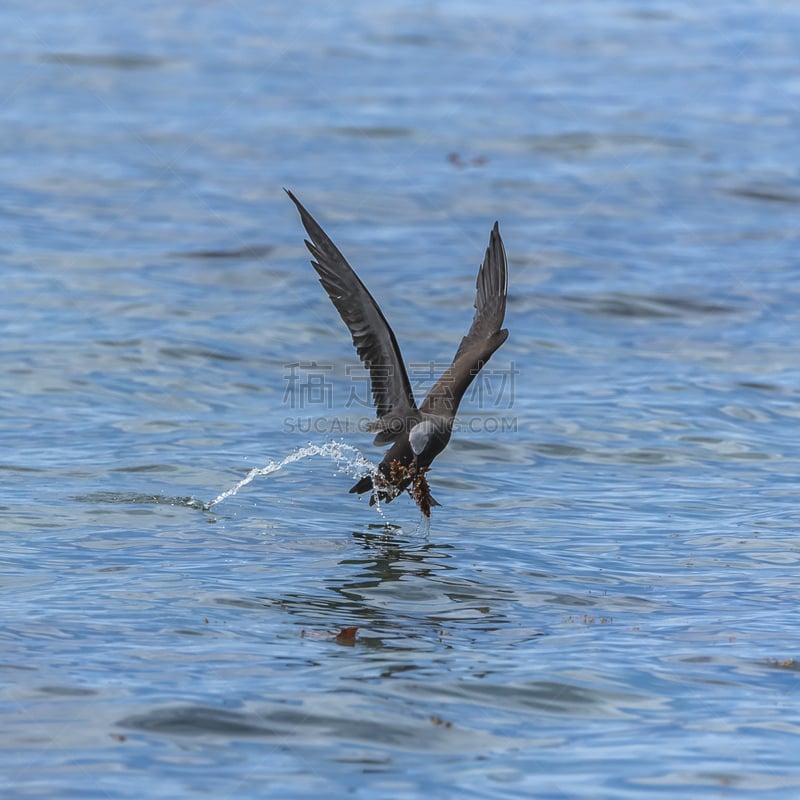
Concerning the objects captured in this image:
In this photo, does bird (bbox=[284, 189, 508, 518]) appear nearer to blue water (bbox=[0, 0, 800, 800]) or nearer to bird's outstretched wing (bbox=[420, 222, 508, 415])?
bird's outstretched wing (bbox=[420, 222, 508, 415])

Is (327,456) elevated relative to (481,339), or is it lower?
lower

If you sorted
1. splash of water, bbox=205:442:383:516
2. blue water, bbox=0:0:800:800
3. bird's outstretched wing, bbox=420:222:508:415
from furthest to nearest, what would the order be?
1. splash of water, bbox=205:442:383:516
2. bird's outstretched wing, bbox=420:222:508:415
3. blue water, bbox=0:0:800:800

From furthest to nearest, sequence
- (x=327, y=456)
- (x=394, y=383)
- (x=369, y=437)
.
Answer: (x=369, y=437) < (x=327, y=456) < (x=394, y=383)

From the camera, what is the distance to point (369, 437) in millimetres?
12898

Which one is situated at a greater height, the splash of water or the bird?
the bird

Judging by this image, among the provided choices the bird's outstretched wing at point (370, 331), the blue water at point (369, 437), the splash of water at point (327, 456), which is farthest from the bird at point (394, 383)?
the splash of water at point (327, 456)

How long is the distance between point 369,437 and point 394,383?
132 inches

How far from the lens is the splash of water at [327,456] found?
11.3 metres

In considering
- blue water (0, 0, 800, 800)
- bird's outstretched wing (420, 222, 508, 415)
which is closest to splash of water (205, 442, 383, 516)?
blue water (0, 0, 800, 800)

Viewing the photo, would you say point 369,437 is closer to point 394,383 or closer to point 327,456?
point 327,456

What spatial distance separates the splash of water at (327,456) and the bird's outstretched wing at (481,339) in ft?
5.29

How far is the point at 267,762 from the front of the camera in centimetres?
615

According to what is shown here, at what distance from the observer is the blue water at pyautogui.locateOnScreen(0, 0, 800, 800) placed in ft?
21.6

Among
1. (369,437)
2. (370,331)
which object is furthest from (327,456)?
(370,331)
